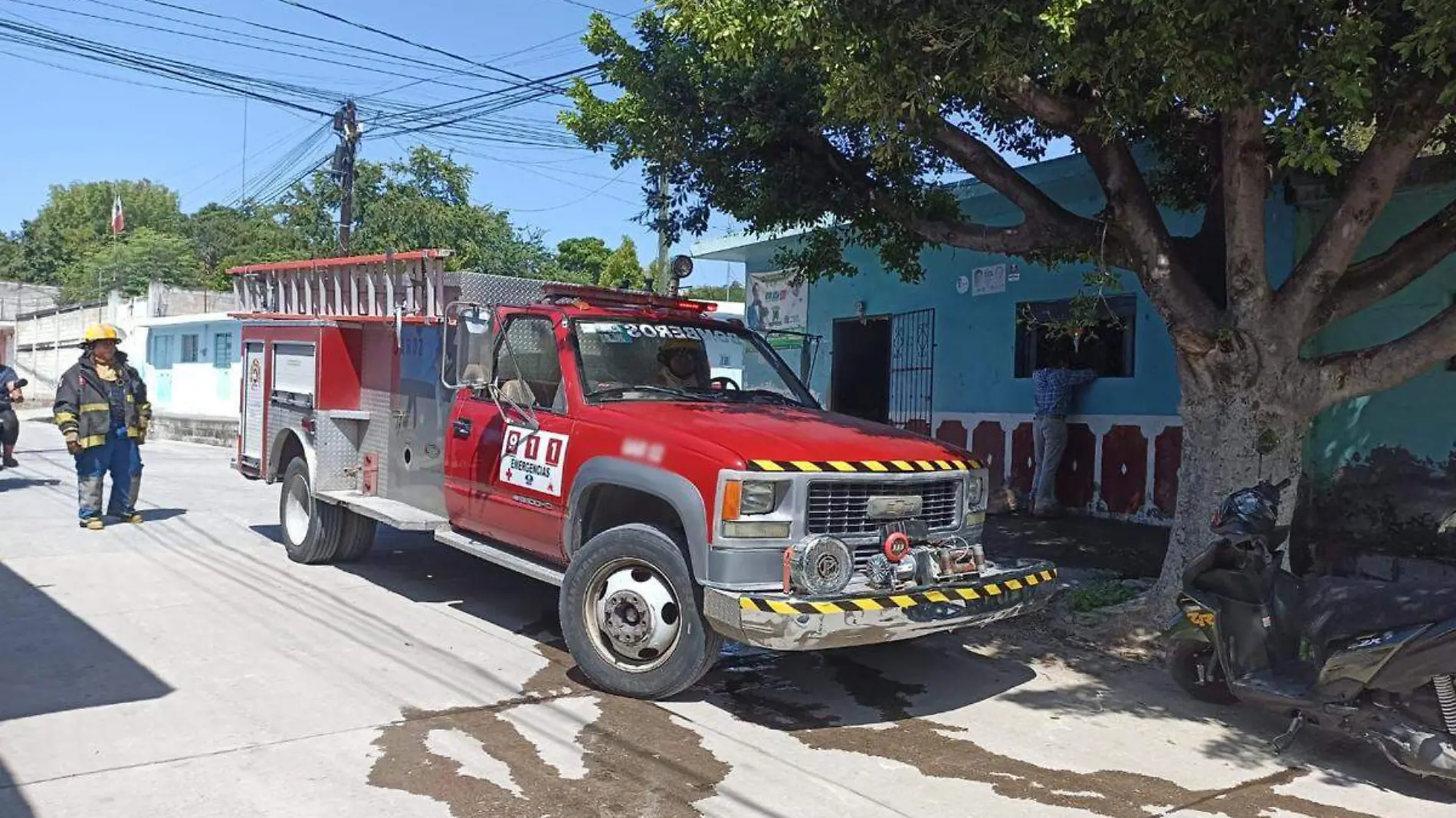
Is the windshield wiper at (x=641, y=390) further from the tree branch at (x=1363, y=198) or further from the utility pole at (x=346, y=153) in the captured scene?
the utility pole at (x=346, y=153)

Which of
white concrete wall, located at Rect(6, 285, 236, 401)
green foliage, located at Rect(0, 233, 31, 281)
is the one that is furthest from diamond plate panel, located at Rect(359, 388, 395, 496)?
green foliage, located at Rect(0, 233, 31, 281)

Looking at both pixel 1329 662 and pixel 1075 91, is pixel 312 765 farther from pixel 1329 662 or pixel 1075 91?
pixel 1075 91

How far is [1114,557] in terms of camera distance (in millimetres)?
9055

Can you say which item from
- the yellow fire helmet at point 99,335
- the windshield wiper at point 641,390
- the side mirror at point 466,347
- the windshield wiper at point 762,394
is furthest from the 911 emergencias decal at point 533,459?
the yellow fire helmet at point 99,335

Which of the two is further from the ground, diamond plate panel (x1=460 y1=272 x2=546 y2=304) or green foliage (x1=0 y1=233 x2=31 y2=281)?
green foliage (x1=0 y1=233 x2=31 y2=281)

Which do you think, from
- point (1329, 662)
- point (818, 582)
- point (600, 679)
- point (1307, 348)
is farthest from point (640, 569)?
point (1307, 348)

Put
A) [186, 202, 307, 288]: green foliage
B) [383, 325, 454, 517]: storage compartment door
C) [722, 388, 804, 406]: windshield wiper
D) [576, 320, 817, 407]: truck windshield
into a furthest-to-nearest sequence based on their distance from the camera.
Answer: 1. [186, 202, 307, 288]: green foliage
2. [383, 325, 454, 517]: storage compartment door
3. [722, 388, 804, 406]: windshield wiper
4. [576, 320, 817, 407]: truck windshield

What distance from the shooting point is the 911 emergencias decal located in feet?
19.8

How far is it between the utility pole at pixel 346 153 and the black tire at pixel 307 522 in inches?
576

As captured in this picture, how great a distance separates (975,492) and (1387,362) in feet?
8.46

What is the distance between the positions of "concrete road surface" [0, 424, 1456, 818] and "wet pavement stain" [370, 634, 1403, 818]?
2 cm

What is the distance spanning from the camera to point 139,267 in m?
39.8

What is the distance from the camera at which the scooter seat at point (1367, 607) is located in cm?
466

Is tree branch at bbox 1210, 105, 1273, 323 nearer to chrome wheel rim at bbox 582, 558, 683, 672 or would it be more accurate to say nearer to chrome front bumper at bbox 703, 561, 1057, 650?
chrome front bumper at bbox 703, 561, 1057, 650
